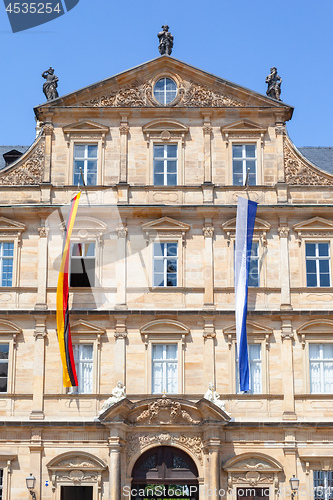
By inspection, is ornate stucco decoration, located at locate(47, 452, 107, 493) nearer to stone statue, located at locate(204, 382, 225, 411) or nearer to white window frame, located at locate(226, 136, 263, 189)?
stone statue, located at locate(204, 382, 225, 411)

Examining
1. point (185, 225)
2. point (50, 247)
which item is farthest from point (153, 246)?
point (50, 247)

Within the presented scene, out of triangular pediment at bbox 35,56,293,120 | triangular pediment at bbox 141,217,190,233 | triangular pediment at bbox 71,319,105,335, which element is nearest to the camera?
triangular pediment at bbox 71,319,105,335

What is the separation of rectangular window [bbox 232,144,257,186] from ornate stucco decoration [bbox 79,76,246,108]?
63.9 inches

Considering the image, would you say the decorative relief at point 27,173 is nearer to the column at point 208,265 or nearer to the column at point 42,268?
the column at point 42,268

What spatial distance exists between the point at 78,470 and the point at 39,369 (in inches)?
141

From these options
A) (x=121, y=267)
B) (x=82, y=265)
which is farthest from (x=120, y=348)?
(x=82, y=265)

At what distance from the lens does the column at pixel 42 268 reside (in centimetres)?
3281

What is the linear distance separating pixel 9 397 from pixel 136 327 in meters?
4.80

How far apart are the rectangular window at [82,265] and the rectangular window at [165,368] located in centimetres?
326

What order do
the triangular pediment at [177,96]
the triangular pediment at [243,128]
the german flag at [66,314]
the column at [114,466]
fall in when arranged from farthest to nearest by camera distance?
the triangular pediment at [177,96], the triangular pediment at [243,128], the german flag at [66,314], the column at [114,466]

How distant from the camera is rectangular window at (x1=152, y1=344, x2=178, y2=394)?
32375mm

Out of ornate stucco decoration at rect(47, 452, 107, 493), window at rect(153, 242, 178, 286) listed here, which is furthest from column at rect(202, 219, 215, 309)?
ornate stucco decoration at rect(47, 452, 107, 493)

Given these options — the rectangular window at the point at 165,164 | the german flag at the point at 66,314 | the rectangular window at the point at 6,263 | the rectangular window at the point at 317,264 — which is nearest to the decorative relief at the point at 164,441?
the german flag at the point at 66,314

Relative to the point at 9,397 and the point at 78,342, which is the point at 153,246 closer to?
the point at 78,342
